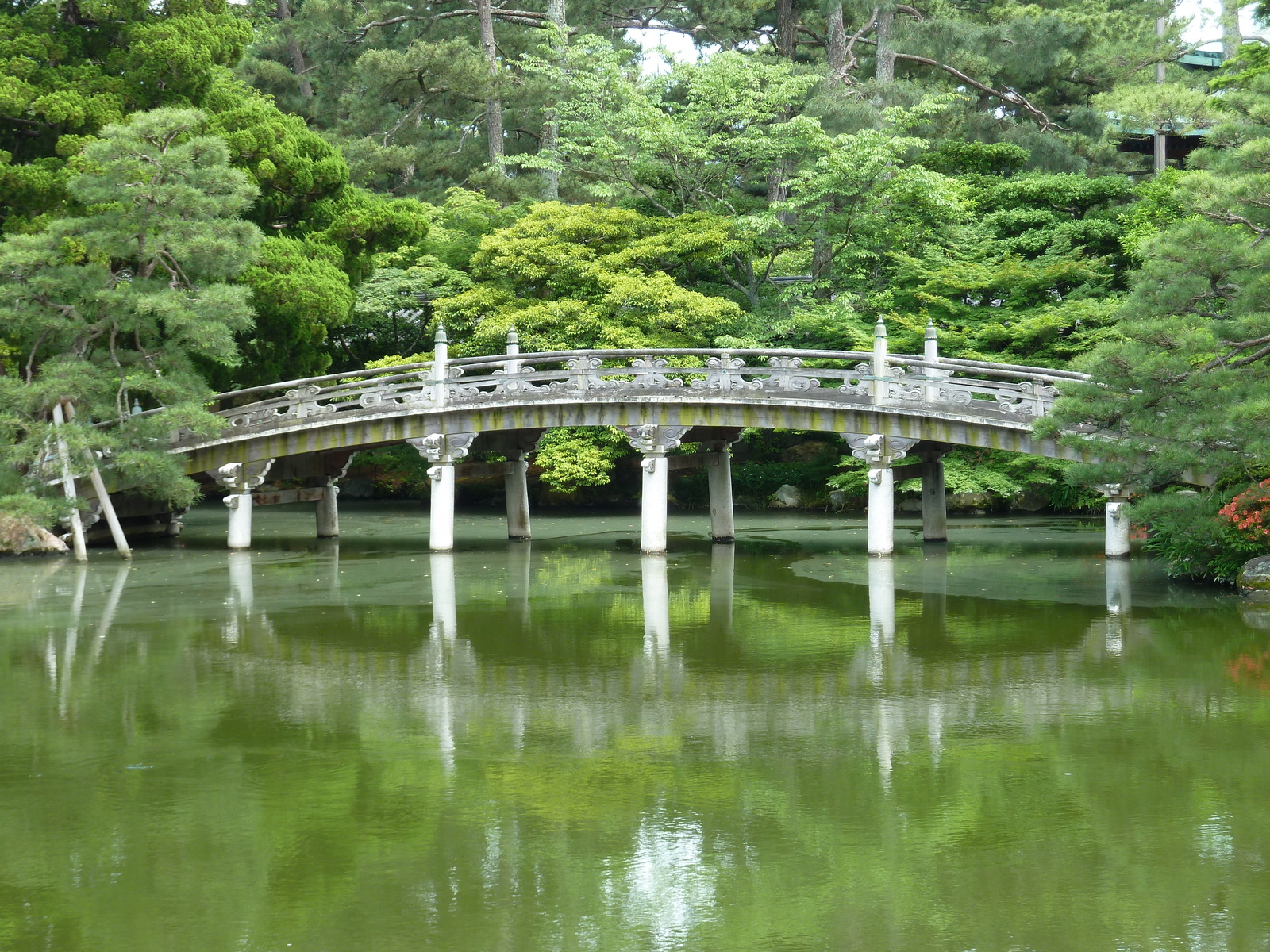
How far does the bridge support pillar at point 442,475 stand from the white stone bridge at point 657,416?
0.03 metres

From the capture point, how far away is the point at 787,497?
3353 cm

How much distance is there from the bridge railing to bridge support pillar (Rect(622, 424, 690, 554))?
0.59 meters

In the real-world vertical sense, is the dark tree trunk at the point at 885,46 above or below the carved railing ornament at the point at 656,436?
above

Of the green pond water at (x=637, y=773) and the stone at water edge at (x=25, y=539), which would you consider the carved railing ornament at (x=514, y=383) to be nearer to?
the green pond water at (x=637, y=773)

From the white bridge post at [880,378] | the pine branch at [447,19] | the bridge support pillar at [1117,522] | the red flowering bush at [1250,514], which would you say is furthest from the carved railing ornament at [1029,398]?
the pine branch at [447,19]

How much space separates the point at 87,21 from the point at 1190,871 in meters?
24.0

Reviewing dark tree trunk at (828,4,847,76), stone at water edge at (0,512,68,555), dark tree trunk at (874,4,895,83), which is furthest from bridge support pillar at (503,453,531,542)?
dark tree trunk at (828,4,847,76)

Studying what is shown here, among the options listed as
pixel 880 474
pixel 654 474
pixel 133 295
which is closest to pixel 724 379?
pixel 654 474

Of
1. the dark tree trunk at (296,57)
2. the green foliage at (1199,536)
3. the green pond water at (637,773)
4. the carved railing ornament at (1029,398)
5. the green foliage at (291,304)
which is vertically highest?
the dark tree trunk at (296,57)

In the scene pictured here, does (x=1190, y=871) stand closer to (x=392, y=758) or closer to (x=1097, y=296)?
(x=392, y=758)

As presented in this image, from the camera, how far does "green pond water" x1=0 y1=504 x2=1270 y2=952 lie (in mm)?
6309

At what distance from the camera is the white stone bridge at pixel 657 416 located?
802 inches

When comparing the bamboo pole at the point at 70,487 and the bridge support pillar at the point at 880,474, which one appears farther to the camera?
the bamboo pole at the point at 70,487

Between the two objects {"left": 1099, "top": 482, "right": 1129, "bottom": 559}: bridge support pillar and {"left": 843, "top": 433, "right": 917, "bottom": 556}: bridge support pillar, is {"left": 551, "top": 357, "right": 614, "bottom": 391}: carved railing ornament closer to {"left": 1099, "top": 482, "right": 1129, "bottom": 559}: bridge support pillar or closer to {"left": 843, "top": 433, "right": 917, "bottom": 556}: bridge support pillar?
{"left": 843, "top": 433, "right": 917, "bottom": 556}: bridge support pillar
